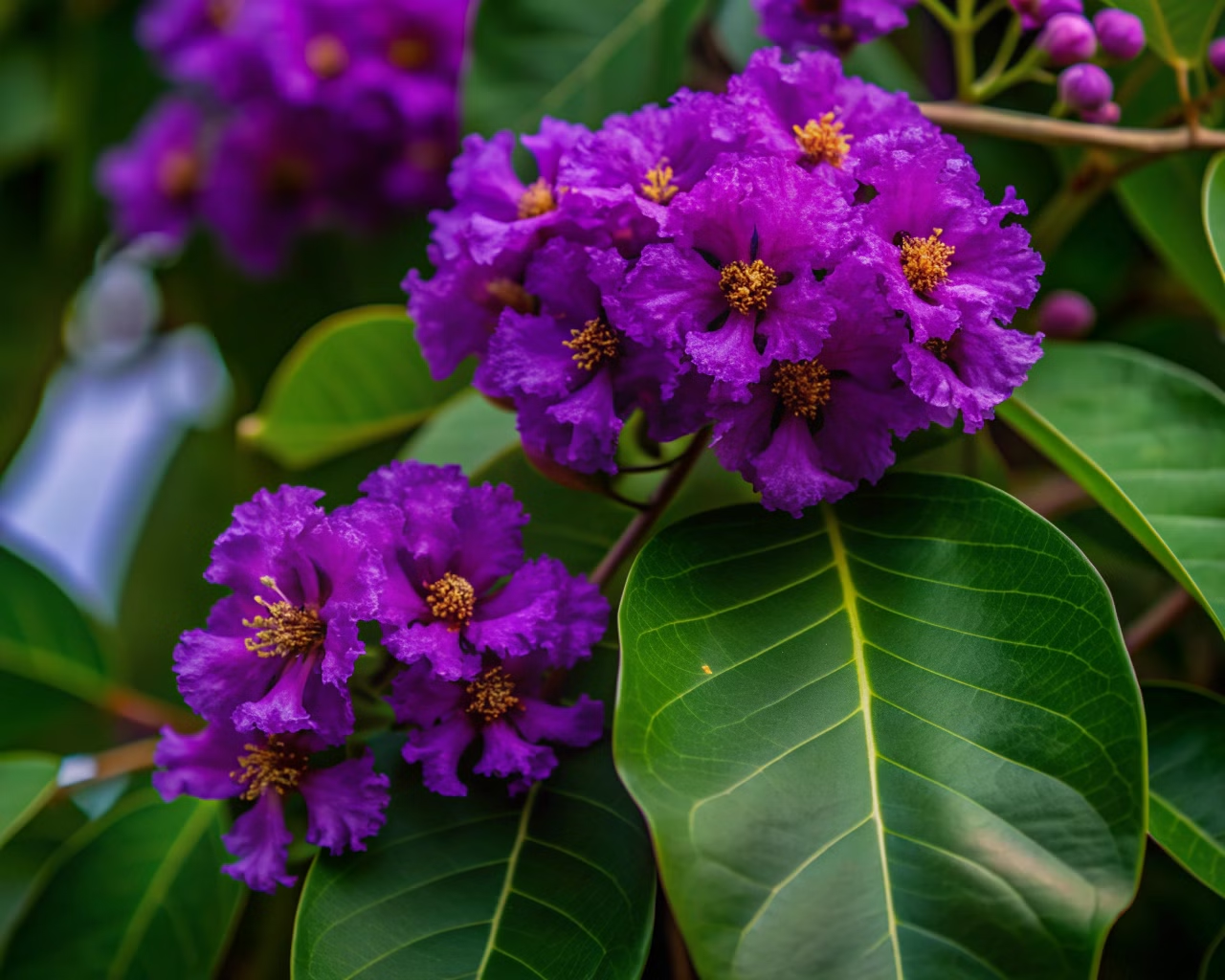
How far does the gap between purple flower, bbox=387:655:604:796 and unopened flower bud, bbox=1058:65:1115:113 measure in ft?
1.89

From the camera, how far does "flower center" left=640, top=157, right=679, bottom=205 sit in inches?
29.5

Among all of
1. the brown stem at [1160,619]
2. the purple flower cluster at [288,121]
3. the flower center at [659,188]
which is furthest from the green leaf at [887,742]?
the purple flower cluster at [288,121]

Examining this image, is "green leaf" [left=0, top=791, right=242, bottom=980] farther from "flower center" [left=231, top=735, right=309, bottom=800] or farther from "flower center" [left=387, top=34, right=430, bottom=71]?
"flower center" [left=387, top=34, right=430, bottom=71]

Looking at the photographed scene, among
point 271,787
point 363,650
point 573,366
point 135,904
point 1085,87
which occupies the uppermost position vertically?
point 1085,87

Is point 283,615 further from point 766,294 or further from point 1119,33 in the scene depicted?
point 1119,33

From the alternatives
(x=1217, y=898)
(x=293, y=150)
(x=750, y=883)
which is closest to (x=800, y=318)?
(x=750, y=883)

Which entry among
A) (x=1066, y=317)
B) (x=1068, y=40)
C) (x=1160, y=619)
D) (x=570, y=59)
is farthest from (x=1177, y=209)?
(x=570, y=59)

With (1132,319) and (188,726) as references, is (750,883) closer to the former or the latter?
(188,726)

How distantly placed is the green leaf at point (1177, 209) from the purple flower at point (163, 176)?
3.92ft

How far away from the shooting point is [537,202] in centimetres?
80

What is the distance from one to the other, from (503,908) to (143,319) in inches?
59.8

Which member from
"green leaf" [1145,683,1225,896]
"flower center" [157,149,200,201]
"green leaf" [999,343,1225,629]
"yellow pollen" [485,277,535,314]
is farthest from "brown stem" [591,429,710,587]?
"flower center" [157,149,200,201]

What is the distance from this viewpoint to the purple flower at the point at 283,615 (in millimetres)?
691

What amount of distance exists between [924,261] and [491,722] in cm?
38
